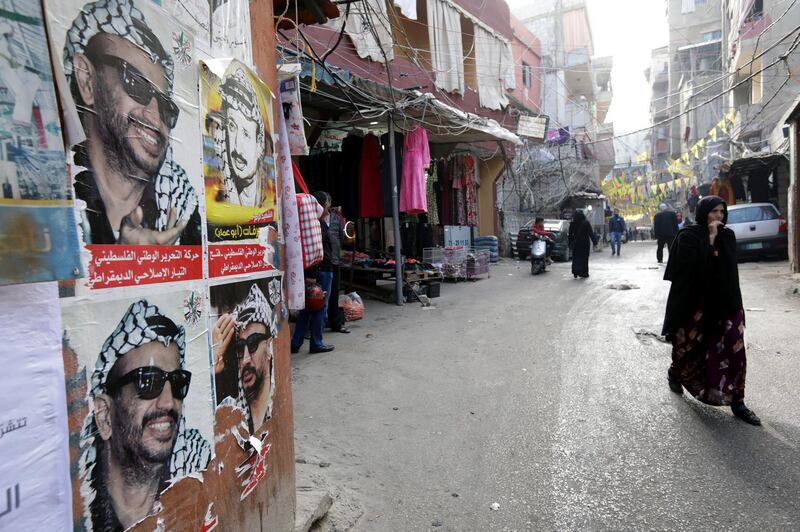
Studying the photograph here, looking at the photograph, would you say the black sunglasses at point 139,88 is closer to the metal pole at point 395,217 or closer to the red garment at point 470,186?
the metal pole at point 395,217

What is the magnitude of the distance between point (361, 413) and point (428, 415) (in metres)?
0.57

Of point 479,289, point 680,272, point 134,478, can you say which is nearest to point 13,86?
point 134,478

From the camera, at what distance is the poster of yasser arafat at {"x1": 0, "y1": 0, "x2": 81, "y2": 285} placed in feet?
3.28

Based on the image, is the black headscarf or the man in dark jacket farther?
the man in dark jacket

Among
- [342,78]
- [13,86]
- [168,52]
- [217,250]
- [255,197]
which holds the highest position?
[342,78]

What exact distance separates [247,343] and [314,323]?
3938 mm

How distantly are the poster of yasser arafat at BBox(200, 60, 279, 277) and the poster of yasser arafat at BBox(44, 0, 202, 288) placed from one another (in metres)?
0.10

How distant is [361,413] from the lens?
13.9 ft

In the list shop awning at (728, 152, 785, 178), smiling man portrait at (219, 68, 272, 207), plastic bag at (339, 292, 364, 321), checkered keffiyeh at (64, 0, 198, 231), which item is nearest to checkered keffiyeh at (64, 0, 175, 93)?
checkered keffiyeh at (64, 0, 198, 231)

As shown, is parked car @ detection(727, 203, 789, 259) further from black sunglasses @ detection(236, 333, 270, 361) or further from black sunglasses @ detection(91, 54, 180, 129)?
black sunglasses @ detection(91, 54, 180, 129)

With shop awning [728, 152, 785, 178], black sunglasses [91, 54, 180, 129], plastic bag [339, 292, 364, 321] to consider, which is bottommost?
plastic bag [339, 292, 364, 321]

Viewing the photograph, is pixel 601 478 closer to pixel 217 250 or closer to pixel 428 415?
pixel 428 415

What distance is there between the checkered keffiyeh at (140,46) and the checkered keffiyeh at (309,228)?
7.02ft

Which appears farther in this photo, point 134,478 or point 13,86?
point 134,478
